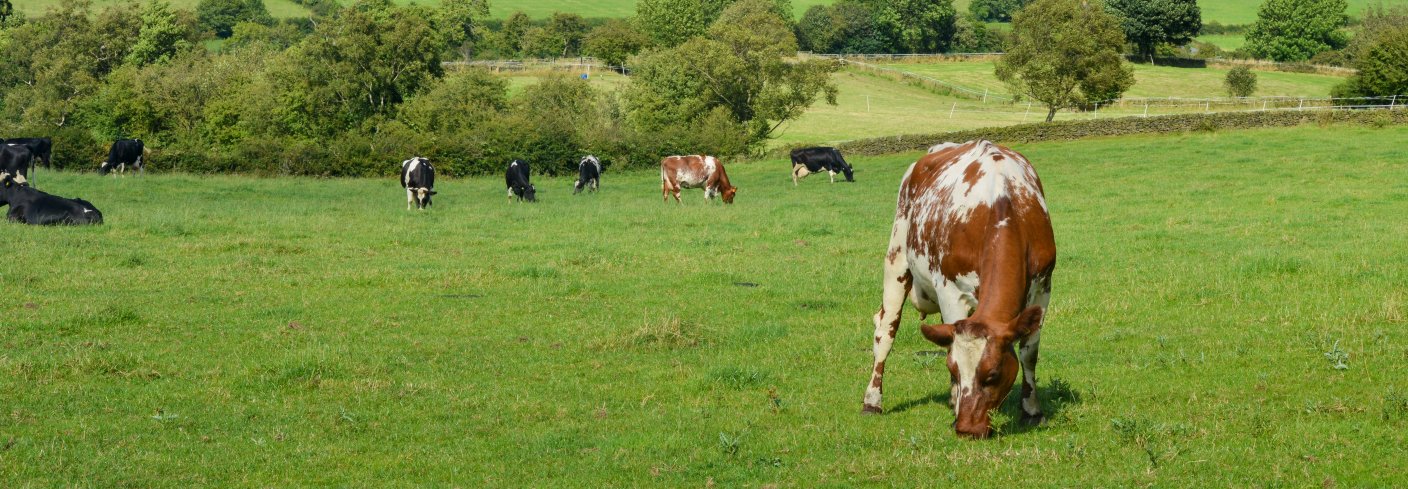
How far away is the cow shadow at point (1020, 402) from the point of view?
9.26 meters

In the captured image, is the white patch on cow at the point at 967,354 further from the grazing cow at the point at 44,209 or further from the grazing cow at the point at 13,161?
the grazing cow at the point at 13,161

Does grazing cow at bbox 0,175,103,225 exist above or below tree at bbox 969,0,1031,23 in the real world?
below

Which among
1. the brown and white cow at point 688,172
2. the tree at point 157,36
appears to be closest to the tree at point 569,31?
the tree at point 157,36

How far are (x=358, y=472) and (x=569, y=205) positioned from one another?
86.4 ft

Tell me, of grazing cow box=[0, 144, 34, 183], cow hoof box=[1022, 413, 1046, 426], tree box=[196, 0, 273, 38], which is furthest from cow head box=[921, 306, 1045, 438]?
tree box=[196, 0, 273, 38]

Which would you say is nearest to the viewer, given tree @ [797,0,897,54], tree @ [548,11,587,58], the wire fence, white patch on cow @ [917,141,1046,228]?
white patch on cow @ [917,141,1046,228]

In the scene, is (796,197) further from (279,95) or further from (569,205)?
(279,95)

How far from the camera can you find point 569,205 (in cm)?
3481

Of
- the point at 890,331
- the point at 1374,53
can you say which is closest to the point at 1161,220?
the point at 890,331

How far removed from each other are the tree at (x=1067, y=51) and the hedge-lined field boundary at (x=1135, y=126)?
14833 millimetres

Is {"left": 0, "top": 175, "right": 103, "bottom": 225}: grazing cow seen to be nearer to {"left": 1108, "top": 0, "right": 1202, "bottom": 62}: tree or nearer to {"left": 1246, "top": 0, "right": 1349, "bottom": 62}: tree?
{"left": 1108, "top": 0, "right": 1202, "bottom": 62}: tree

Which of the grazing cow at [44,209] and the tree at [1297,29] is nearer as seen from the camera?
the grazing cow at [44,209]

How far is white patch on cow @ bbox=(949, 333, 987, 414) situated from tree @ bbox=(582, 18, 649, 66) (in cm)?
10780

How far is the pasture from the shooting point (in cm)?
858
